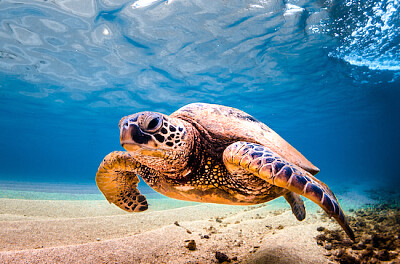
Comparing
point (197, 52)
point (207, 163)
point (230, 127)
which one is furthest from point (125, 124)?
point (197, 52)

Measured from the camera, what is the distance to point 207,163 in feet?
7.75

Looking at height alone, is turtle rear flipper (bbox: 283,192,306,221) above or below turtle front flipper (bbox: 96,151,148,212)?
above

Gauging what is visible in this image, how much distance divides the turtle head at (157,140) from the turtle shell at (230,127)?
0.38 meters

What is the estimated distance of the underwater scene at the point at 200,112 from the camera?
2.11 meters

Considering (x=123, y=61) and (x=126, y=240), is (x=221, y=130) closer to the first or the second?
(x=126, y=240)

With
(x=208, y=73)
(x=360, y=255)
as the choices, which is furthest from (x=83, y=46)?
(x=360, y=255)

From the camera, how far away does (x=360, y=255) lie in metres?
2.11

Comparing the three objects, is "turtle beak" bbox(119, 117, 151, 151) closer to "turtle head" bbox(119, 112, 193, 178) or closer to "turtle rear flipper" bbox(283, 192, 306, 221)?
"turtle head" bbox(119, 112, 193, 178)

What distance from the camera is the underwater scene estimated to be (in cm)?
211

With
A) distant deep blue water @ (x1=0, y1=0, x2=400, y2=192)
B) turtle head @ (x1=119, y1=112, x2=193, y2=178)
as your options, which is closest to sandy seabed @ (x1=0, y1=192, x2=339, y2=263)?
turtle head @ (x1=119, y1=112, x2=193, y2=178)

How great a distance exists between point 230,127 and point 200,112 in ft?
1.65

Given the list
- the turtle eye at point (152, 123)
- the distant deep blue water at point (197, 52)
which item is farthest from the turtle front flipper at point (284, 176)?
the distant deep blue water at point (197, 52)

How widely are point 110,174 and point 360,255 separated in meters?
3.22

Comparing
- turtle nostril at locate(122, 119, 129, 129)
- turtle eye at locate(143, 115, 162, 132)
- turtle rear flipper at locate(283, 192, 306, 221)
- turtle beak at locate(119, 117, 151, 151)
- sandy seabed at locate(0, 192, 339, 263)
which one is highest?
turtle rear flipper at locate(283, 192, 306, 221)
